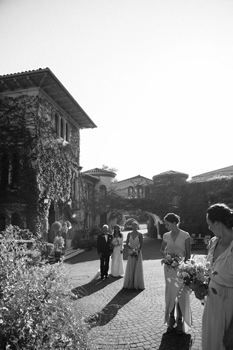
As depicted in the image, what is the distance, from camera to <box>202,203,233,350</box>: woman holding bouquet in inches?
109

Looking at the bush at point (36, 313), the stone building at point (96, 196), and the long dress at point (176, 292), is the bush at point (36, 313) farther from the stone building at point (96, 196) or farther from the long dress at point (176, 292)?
the stone building at point (96, 196)

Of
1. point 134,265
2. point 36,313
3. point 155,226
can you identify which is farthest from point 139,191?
point 36,313

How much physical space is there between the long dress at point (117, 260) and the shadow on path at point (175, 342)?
17.9 ft

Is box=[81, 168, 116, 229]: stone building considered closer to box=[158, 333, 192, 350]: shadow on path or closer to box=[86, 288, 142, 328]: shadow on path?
box=[86, 288, 142, 328]: shadow on path

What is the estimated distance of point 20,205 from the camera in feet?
48.3

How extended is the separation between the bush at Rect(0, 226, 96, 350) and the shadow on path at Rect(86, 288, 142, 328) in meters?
2.60

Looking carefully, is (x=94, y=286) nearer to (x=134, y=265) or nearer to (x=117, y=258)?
(x=134, y=265)

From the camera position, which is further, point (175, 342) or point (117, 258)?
point (117, 258)

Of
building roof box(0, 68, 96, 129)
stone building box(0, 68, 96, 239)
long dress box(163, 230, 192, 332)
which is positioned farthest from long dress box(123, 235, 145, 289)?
building roof box(0, 68, 96, 129)

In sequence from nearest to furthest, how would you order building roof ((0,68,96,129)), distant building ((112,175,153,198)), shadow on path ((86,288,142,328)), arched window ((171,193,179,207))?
shadow on path ((86,288,142,328)) → building roof ((0,68,96,129)) → arched window ((171,193,179,207)) → distant building ((112,175,153,198))

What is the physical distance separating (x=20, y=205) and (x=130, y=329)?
1166cm

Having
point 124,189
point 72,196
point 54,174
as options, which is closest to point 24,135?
point 54,174

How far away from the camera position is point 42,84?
611 inches

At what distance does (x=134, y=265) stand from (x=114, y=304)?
272 cm
